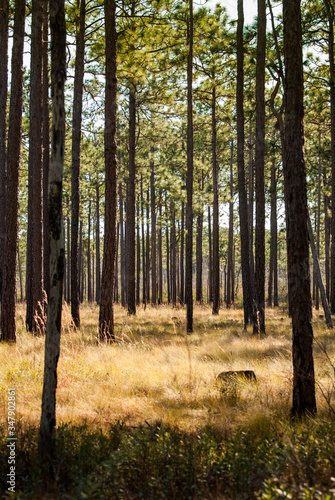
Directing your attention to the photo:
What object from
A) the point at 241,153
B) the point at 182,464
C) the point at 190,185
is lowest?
the point at 182,464

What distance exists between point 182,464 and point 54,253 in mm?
1974

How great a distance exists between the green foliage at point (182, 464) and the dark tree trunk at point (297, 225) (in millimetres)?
494

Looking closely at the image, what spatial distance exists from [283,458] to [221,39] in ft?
39.6

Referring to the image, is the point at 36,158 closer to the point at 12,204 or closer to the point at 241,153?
the point at 12,204

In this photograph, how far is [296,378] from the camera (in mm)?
3973

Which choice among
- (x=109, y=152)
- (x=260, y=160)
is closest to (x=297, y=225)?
(x=109, y=152)

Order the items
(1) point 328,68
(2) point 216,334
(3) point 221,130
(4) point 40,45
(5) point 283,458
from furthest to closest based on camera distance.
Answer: (3) point 221,130, (1) point 328,68, (2) point 216,334, (4) point 40,45, (5) point 283,458

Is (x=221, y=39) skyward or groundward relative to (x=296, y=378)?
skyward

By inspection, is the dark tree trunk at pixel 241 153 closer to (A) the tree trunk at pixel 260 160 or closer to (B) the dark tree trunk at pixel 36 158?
(A) the tree trunk at pixel 260 160

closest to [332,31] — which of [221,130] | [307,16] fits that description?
[307,16]

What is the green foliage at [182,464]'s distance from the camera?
2.66 metres

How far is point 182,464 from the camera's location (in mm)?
2924

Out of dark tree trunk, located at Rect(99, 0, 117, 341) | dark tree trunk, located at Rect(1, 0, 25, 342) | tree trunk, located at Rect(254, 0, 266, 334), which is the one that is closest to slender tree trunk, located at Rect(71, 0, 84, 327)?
dark tree trunk, located at Rect(99, 0, 117, 341)

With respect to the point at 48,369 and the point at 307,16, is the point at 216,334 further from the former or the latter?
→ the point at 307,16
